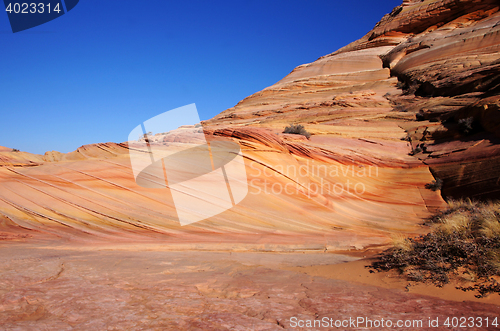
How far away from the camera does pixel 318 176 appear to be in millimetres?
9945

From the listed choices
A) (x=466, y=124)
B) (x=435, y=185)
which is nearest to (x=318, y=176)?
(x=435, y=185)

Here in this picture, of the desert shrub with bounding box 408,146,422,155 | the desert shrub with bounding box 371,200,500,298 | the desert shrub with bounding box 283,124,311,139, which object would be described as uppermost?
the desert shrub with bounding box 283,124,311,139

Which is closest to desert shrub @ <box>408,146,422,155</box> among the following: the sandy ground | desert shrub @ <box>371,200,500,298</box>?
desert shrub @ <box>371,200,500,298</box>

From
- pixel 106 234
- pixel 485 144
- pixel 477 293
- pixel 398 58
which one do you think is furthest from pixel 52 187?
pixel 398 58

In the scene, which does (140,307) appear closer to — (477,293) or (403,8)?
(477,293)

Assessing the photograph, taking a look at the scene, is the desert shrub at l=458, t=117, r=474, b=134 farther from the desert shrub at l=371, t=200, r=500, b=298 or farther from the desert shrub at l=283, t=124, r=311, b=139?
the desert shrub at l=371, t=200, r=500, b=298

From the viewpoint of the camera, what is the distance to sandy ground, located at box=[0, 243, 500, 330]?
2496 mm

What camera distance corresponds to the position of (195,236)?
6.28m

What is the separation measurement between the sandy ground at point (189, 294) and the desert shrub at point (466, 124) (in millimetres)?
9818

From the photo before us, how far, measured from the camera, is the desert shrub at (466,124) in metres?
11.1

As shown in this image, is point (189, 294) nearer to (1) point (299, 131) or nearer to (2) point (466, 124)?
(1) point (299, 131)

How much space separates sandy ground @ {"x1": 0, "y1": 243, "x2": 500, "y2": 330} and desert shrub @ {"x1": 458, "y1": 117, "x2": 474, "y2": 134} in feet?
32.2

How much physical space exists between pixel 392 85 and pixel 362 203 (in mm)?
16876

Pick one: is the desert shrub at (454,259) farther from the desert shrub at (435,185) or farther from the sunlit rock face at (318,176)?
the desert shrub at (435,185)
